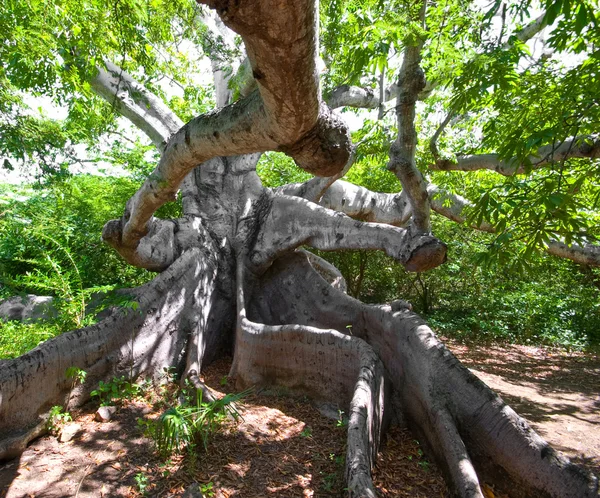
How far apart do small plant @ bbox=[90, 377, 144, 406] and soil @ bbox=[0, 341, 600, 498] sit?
0.08 meters

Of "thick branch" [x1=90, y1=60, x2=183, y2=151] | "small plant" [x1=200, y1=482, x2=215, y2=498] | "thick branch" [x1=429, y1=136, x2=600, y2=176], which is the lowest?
"small plant" [x1=200, y1=482, x2=215, y2=498]

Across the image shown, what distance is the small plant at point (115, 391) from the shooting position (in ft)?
12.6

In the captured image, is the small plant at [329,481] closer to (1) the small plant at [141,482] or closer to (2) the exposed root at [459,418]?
(2) the exposed root at [459,418]

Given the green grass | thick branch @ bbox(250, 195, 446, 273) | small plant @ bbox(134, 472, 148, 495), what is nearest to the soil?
small plant @ bbox(134, 472, 148, 495)

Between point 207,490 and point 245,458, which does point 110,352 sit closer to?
point 245,458

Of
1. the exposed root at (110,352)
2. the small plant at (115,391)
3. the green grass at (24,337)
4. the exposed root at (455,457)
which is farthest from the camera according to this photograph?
the green grass at (24,337)

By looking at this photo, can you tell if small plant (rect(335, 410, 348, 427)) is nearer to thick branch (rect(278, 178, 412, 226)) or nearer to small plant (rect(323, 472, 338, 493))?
small plant (rect(323, 472, 338, 493))

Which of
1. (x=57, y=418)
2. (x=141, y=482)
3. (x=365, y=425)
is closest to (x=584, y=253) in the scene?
(x=365, y=425)

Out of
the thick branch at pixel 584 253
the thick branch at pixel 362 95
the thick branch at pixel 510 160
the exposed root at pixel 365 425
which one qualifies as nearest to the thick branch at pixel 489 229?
the thick branch at pixel 584 253

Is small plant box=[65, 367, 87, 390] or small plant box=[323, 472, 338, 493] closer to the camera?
small plant box=[323, 472, 338, 493]

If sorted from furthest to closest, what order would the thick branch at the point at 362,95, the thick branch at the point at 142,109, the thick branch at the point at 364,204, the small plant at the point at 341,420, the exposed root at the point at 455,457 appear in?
the thick branch at the point at 364,204 < the thick branch at the point at 362,95 < the thick branch at the point at 142,109 < the small plant at the point at 341,420 < the exposed root at the point at 455,457

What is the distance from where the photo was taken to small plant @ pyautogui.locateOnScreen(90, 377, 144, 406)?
12.6 ft

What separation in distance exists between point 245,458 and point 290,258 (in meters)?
3.11

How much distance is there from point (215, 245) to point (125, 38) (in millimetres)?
2766
